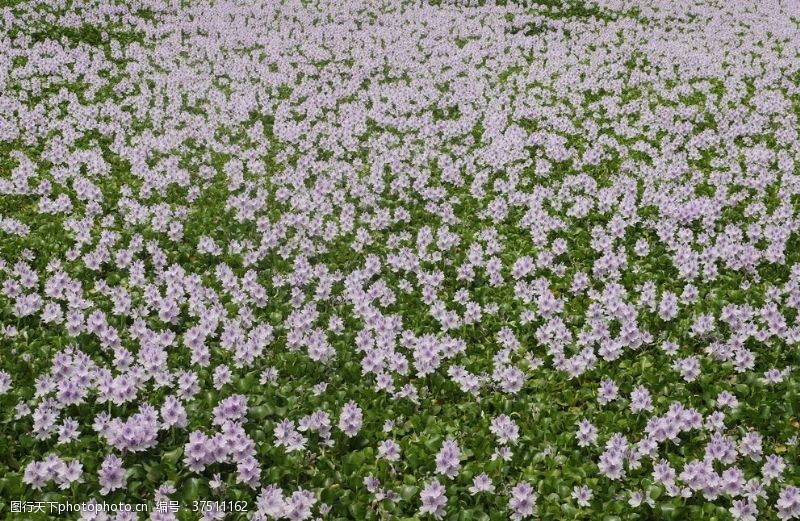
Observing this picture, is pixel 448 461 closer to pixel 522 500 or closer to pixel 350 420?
pixel 522 500

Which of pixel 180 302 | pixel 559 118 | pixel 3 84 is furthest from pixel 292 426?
pixel 3 84

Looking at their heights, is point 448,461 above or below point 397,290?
below

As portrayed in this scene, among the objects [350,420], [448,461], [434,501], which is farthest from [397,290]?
[434,501]

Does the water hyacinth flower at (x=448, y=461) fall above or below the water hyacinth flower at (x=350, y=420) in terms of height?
below

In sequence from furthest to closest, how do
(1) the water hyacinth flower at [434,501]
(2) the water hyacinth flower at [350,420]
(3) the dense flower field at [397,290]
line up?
1. (2) the water hyacinth flower at [350,420]
2. (3) the dense flower field at [397,290]
3. (1) the water hyacinth flower at [434,501]

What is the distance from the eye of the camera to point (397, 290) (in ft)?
27.1

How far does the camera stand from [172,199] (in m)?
10.5

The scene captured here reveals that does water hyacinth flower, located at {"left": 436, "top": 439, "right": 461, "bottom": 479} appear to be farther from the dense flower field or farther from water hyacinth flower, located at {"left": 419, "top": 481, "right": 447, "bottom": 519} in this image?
water hyacinth flower, located at {"left": 419, "top": 481, "right": 447, "bottom": 519}

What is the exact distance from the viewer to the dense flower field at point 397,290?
549 centimetres

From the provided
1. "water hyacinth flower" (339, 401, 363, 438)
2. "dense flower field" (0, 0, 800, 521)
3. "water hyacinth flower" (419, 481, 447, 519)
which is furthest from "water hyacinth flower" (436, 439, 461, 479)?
"water hyacinth flower" (339, 401, 363, 438)

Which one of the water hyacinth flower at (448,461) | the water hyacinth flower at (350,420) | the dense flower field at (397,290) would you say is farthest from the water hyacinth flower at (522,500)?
the water hyacinth flower at (350,420)

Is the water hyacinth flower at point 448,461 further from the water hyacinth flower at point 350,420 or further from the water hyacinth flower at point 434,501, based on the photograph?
the water hyacinth flower at point 350,420

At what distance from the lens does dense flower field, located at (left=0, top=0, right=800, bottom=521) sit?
549cm

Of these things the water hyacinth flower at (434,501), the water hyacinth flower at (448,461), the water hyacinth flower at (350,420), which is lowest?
the water hyacinth flower at (434,501)
